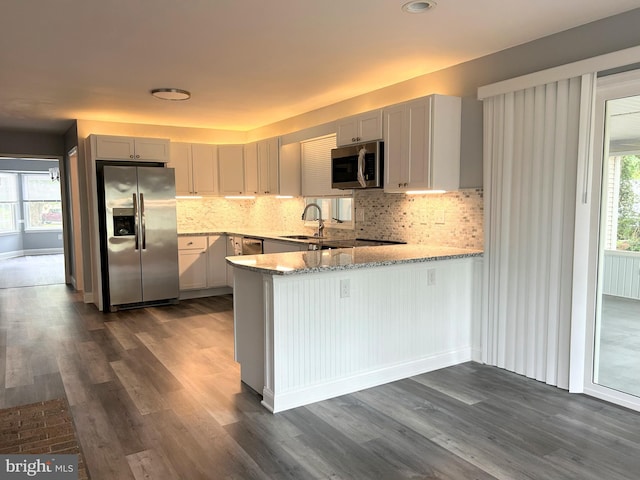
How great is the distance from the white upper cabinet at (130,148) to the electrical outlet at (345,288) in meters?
3.94

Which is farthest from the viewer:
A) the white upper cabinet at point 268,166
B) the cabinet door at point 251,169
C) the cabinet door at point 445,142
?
the cabinet door at point 251,169

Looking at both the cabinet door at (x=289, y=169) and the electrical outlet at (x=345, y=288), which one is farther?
the cabinet door at (x=289, y=169)

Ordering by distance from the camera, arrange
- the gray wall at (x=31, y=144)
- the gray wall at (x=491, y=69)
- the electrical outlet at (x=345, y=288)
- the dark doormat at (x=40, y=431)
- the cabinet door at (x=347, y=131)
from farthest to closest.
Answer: the gray wall at (x=31, y=144) → the cabinet door at (x=347, y=131) → the electrical outlet at (x=345, y=288) → the gray wall at (x=491, y=69) → the dark doormat at (x=40, y=431)

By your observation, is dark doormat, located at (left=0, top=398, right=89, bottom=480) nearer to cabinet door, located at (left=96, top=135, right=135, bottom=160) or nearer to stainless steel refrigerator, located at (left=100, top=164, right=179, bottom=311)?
stainless steel refrigerator, located at (left=100, top=164, right=179, bottom=311)

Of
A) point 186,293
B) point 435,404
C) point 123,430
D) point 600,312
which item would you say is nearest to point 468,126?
point 600,312

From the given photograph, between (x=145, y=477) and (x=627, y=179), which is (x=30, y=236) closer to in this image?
(x=145, y=477)

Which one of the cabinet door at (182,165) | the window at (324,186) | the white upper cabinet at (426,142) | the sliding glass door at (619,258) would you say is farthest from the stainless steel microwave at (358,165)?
the cabinet door at (182,165)

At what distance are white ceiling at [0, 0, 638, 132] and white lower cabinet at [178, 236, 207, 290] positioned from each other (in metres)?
2.01

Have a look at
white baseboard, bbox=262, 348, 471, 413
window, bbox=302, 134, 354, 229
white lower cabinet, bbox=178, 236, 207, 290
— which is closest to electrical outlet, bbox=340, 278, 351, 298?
white baseboard, bbox=262, 348, 471, 413

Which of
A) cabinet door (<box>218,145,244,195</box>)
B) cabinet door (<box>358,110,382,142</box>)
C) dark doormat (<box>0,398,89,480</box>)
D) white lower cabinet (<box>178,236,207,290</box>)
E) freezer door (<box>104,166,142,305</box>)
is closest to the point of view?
dark doormat (<box>0,398,89,480</box>)

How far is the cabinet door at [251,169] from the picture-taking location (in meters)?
6.57

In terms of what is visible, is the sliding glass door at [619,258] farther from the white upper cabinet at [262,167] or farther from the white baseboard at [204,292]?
the white baseboard at [204,292]

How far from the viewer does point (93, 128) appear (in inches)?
243

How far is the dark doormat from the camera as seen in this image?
243 cm
